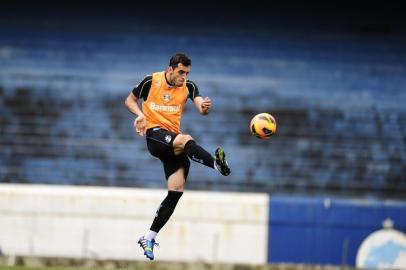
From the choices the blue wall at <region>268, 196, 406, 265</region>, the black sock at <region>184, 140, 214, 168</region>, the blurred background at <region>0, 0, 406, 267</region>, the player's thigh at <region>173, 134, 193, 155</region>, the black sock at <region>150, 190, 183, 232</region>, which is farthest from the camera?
the blurred background at <region>0, 0, 406, 267</region>

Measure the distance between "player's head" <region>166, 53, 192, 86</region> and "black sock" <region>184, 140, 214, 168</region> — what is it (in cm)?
77

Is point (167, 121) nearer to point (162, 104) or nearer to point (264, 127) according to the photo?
point (162, 104)

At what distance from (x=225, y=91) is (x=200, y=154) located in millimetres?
7553

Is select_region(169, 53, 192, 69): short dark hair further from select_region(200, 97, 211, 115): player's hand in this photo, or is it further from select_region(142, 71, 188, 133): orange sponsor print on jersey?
select_region(200, 97, 211, 115): player's hand

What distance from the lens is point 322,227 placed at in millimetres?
12039

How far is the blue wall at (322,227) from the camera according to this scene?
39.3 ft

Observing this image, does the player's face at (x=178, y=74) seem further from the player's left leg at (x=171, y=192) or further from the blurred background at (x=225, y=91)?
the blurred background at (x=225, y=91)

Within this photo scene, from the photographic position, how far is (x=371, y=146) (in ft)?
48.4

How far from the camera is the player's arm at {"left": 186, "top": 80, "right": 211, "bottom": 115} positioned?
7829 mm

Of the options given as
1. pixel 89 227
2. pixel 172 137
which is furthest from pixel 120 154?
pixel 172 137

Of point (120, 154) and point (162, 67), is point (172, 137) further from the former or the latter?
point (162, 67)

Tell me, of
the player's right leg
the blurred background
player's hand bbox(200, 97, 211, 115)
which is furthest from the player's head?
the blurred background

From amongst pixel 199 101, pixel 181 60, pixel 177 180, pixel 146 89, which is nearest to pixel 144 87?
pixel 146 89

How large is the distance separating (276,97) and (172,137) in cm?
743
